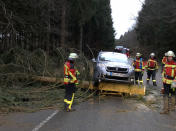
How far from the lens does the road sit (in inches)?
210

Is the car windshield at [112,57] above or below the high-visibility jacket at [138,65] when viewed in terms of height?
above

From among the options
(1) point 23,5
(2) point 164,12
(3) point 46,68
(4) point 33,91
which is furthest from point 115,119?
(2) point 164,12

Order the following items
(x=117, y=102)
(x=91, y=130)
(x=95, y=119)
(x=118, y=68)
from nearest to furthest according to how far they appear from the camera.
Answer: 1. (x=91, y=130)
2. (x=95, y=119)
3. (x=117, y=102)
4. (x=118, y=68)

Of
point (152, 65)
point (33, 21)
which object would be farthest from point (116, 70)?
point (33, 21)

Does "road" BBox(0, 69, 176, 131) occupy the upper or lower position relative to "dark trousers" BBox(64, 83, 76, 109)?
lower

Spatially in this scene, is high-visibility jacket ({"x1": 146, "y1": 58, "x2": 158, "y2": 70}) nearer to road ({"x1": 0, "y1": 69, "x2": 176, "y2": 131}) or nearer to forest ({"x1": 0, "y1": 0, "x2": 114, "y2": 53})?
forest ({"x1": 0, "y1": 0, "x2": 114, "y2": 53})

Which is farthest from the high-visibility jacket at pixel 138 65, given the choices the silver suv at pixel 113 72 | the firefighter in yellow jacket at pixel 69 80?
the firefighter in yellow jacket at pixel 69 80

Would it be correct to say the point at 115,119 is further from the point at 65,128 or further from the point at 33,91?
the point at 33,91

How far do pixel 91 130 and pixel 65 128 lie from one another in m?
0.64

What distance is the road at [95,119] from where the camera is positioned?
5.34m

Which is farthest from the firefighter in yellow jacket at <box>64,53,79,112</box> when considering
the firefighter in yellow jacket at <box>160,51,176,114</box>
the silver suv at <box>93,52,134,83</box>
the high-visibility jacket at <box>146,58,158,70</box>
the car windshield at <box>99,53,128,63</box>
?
the high-visibility jacket at <box>146,58,158,70</box>

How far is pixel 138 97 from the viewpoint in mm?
9211

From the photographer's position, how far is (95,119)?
6.04 m

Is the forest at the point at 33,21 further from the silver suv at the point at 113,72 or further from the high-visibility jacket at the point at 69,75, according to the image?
the high-visibility jacket at the point at 69,75
